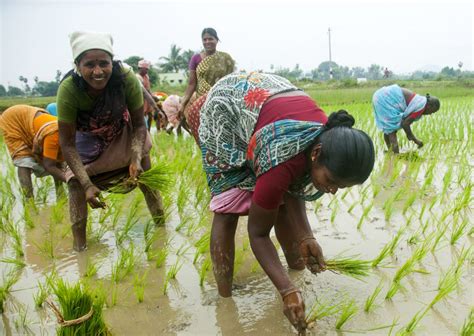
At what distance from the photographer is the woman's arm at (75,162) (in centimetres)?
261

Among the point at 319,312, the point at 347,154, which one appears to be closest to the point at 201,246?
the point at 319,312

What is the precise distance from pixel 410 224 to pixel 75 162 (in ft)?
7.30

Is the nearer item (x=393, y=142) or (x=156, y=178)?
(x=156, y=178)

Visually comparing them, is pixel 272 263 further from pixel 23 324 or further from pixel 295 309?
pixel 23 324

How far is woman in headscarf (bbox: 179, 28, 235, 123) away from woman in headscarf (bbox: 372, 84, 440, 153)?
202 cm

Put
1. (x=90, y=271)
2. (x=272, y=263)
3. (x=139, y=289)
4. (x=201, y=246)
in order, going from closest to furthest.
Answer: (x=272, y=263), (x=139, y=289), (x=90, y=271), (x=201, y=246)

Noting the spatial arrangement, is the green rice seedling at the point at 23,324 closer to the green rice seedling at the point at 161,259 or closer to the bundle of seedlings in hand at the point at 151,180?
the green rice seedling at the point at 161,259

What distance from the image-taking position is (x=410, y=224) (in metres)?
3.10

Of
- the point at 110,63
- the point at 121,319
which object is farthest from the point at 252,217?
the point at 110,63

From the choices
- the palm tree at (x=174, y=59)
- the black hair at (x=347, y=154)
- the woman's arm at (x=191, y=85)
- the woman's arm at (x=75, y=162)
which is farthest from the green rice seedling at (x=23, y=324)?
the palm tree at (x=174, y=59)

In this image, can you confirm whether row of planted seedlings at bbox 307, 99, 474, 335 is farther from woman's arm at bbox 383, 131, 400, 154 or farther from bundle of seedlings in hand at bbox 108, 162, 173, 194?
bundle of seedlings in hand at bbox 108, 162, 173, 194

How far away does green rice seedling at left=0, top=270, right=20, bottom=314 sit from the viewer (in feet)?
7.17

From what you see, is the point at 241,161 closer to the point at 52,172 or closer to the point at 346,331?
the point at 346,331

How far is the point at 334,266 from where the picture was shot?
82.6 inches
